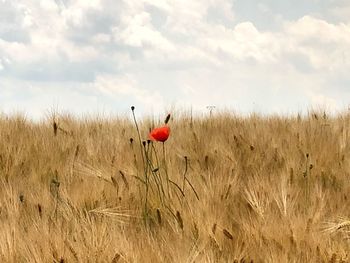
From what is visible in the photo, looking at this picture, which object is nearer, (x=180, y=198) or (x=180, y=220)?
(x=180, y=220)

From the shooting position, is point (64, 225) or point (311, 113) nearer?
point (64, 225)

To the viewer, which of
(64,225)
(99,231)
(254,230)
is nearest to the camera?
(99,231)

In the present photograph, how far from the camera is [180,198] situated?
8.93ft

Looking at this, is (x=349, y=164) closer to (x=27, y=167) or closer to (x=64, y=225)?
(x=64, y=225)

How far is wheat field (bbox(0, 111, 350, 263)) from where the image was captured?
1.97 m

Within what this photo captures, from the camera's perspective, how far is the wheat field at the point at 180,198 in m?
1.97

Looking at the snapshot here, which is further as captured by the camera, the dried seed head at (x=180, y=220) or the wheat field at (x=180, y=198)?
the dried seed head at (x=180, y=220)

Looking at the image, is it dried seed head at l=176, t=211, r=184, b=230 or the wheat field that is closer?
the wheat field

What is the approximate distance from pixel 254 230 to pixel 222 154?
1342mm

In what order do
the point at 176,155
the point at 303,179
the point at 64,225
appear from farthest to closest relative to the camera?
the point at 176,155, the point at 303,179, the point at 64,225

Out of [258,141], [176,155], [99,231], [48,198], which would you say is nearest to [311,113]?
[258,141]

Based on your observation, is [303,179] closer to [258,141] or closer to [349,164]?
[349,164]

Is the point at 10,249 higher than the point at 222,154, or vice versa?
the point at 222,154

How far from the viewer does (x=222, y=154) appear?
3.48m
